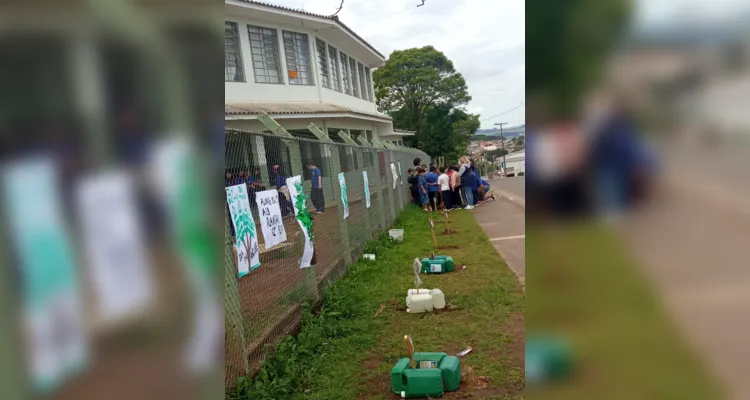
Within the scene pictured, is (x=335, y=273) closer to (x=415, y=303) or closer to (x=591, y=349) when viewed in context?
(x=415, y=303)

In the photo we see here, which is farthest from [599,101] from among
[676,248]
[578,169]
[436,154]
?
[436,154]

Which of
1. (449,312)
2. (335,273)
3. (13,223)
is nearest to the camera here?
(13,223)

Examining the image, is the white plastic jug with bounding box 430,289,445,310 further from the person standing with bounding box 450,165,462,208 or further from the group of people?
the person standing with bounding box 450,165,462,208

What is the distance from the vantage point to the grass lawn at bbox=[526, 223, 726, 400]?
90 cm

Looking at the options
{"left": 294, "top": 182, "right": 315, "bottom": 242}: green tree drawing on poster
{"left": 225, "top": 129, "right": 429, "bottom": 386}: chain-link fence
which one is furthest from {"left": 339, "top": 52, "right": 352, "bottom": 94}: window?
{"left": 294, "top": 182, "right": 315, "bottom": 242}: green tree drawing on poster

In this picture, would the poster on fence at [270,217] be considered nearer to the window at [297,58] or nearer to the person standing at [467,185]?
the window at [297,58]

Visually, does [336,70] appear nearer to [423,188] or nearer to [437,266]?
[423,188]

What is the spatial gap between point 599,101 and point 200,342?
801 mm

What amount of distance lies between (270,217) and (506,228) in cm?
906

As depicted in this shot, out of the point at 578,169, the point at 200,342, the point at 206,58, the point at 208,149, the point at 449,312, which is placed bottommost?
the point at 449,312

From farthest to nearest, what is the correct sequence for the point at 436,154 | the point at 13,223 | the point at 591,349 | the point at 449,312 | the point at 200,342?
the point at 436,154 < the point at 449,312 < the point at 591,349 < the point at 200,342 < the point at 13,223

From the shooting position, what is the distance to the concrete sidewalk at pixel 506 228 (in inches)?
345

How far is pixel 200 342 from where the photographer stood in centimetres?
84

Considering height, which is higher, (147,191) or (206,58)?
(206,58)
